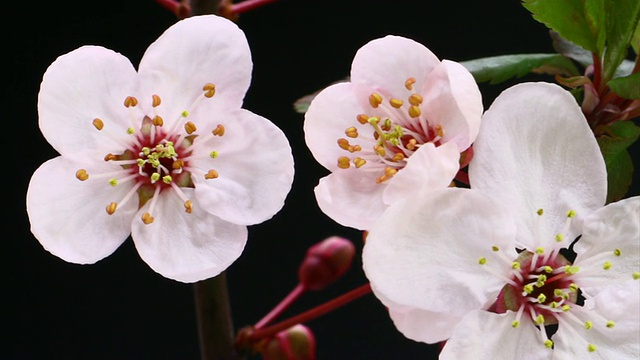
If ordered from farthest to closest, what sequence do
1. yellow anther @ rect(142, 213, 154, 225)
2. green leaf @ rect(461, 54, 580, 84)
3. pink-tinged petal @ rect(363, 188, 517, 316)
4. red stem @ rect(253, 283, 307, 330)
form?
1. red stem @ rect(253, 283, 307, 330)
2. green leaf @ rect(461, 54, 580, 84)
3. yellow anther @ rect(142, 213, 154, 225)
4. pink-tinged petal @ rect(363, 188, 517, 316)

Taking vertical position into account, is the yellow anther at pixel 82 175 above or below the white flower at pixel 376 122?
below

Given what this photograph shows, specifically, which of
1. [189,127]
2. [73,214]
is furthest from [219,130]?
[73,214]

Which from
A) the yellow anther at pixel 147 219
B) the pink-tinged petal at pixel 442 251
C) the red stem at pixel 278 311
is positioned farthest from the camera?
the red stem at pixel 278 311

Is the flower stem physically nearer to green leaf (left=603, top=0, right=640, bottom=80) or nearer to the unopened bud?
the unopened bud

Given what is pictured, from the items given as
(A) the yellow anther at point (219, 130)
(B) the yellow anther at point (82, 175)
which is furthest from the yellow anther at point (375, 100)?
(B) the yellow anther at point (82, 175)

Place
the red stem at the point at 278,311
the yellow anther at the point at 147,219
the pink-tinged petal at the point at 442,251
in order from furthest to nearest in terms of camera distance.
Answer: the red stem at the point at 278,311
the yellow anther at the point at 147,219
the pink-tinged petal at the point at 442,251

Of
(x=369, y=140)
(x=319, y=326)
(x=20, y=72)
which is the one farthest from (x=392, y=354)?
(x=369, y=140)

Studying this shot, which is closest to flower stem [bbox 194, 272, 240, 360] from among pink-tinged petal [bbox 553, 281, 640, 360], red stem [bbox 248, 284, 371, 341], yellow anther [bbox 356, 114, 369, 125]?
red stem [bbox 248, 284, 371, 341]

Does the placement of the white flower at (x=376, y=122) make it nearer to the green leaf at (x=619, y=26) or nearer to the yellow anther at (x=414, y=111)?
the yellow anther at (x=414, y=111)
